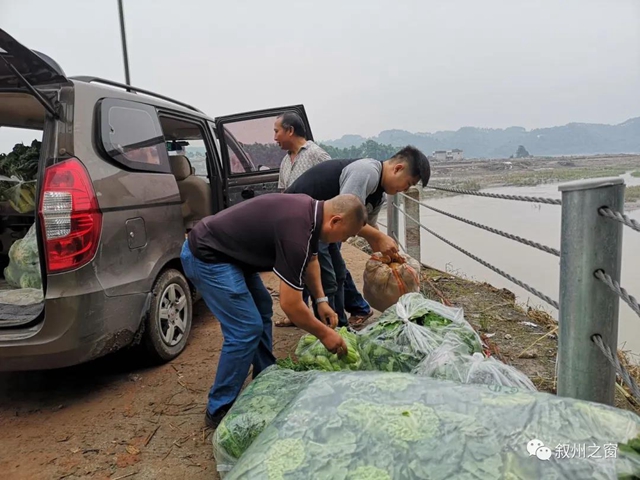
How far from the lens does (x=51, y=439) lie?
2.37 m

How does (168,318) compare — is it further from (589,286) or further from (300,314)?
(589,286)

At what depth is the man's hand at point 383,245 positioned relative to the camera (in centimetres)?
320

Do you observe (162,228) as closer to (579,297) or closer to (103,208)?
(103,208)

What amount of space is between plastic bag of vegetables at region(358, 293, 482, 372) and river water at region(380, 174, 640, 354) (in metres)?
1.05

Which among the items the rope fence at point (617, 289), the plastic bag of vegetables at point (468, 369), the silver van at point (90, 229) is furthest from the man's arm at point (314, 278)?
the rope fence at point (617, 289)

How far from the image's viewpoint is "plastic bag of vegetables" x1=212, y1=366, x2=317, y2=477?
1.82 m

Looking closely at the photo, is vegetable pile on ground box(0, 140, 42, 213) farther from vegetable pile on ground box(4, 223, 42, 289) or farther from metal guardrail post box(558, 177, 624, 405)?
metal guardrail post box(558, 177, 624, 405)

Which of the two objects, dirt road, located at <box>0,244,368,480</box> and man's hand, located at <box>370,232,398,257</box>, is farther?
man's hand, located at <box>370,232,398,257</box>

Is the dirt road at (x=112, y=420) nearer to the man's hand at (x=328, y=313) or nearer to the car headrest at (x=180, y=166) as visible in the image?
the man's hand at (x=328, y=313)

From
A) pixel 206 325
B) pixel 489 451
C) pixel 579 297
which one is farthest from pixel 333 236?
pixel 206 325

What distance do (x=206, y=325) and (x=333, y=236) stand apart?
7.44 feet

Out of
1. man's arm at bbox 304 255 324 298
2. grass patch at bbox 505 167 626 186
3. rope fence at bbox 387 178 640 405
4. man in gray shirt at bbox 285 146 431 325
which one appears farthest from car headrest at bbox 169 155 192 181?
rope fence at bbox 387 178 640 405

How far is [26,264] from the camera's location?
10.4 feet

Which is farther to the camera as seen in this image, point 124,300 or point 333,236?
point 124,300
